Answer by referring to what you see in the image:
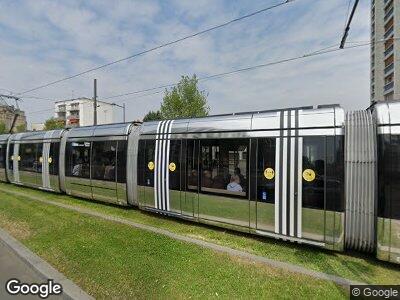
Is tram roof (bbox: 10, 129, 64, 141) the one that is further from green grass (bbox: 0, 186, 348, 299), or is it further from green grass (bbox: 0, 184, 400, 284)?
green grass (bbox: 0, 184, 400, 284)

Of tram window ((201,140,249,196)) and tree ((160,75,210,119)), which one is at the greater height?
tree ((160,75,210,119))

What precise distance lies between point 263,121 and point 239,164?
3.46 ft

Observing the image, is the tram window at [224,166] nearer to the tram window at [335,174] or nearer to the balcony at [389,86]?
the tram window at [335,174]

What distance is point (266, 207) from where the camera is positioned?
596 cm

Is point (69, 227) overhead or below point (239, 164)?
below

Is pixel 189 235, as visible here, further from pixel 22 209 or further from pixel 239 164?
pixel 22 209

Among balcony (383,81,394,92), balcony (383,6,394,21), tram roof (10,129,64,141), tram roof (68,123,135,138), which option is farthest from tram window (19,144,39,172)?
balcony (383,6,394,21)

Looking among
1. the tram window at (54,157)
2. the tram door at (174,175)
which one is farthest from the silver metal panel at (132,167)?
the tram window at (54,157)

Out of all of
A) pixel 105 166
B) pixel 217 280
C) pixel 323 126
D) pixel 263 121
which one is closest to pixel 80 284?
pixel 217 280

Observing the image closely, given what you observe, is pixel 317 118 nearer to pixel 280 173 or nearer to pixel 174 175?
pixel 280 173

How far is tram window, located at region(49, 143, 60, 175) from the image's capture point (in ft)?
38.1

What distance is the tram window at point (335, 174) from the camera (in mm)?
5203

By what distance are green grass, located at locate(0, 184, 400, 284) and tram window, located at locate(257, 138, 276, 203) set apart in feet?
3.13

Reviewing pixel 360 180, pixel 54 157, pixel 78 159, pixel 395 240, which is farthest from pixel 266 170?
pixel 54 157
